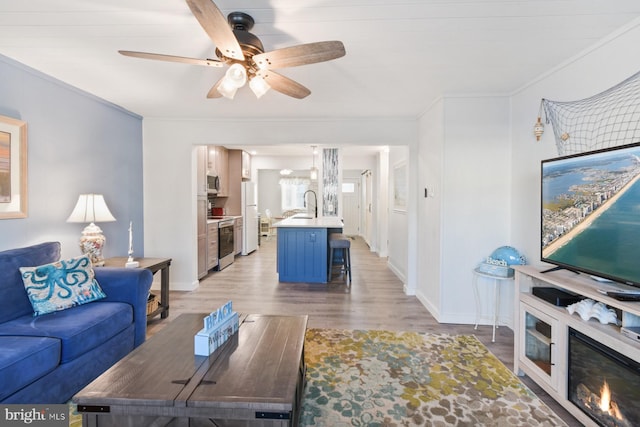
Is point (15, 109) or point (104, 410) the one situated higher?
point (15, 109)

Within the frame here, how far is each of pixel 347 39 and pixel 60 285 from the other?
2.70m

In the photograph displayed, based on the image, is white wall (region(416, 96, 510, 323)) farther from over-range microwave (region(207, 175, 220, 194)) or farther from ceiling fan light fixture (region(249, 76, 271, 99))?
over-range microwave (region(207, 175, 220, 194))

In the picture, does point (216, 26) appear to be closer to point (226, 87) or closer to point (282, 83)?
point (226, 87)

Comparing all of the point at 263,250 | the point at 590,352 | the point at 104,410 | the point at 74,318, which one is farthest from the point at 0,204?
the point at 263,250

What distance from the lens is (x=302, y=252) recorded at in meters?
4.63

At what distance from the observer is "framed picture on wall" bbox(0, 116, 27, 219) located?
2346mm

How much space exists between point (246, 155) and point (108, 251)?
3.94 m

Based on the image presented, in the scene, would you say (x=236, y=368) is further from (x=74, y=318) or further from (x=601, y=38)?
(x=601, y=38)

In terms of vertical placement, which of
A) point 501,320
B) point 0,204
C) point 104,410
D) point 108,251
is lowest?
point 501,320

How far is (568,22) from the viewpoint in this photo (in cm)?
188

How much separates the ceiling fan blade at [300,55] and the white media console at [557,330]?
1914mm

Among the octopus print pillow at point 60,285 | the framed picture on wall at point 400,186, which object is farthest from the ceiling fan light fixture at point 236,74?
the framed picture on wall at point 400,186

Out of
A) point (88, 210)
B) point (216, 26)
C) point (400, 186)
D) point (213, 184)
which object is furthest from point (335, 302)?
point (213, 184)

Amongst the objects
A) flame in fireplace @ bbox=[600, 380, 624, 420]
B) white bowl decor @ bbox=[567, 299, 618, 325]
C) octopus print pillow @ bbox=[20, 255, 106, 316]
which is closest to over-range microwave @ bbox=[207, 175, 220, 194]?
octopus print pillow @ bbox=[20, 255, 106, 316]
